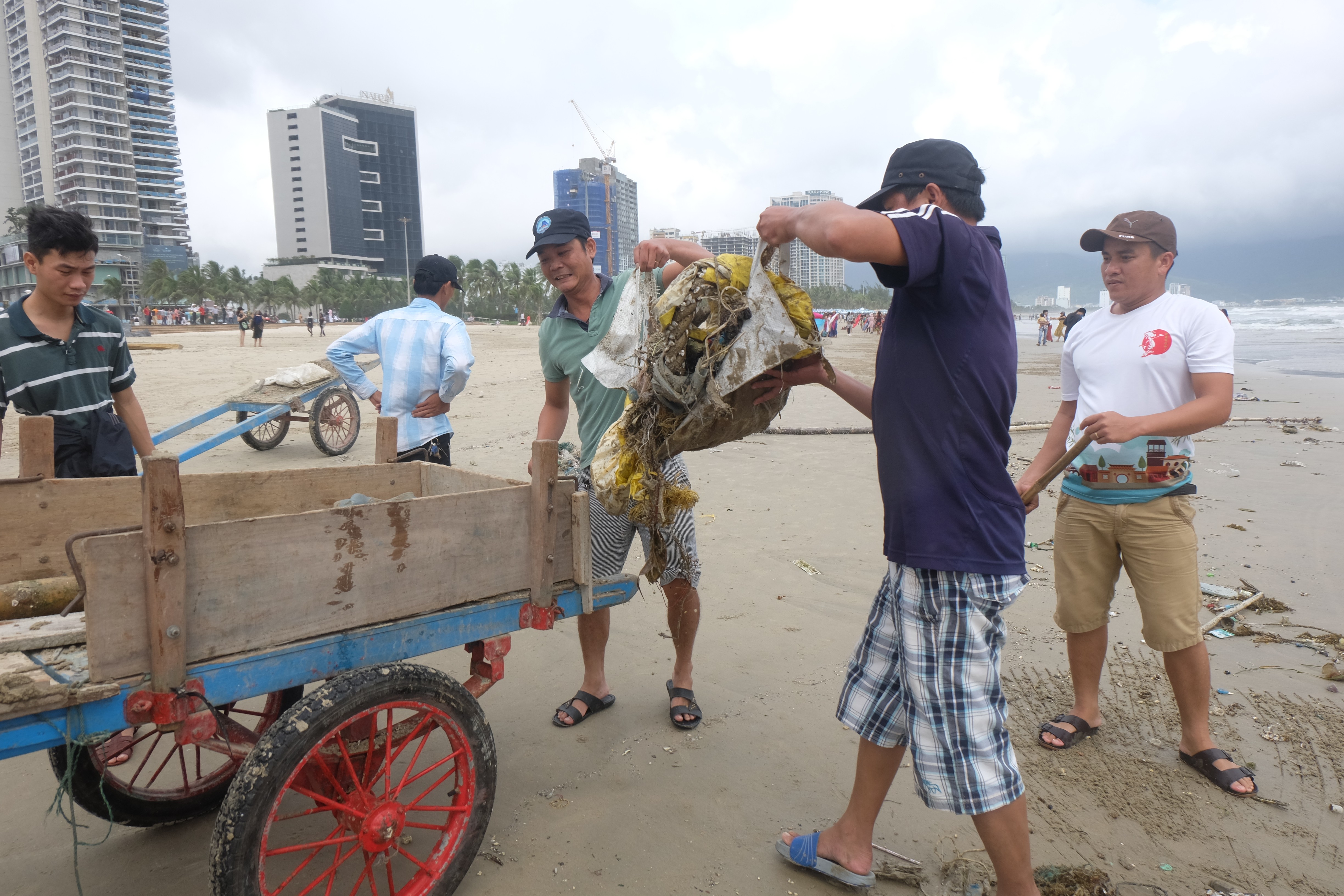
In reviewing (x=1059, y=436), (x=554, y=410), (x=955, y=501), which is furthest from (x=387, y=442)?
(x=1059, y=436)

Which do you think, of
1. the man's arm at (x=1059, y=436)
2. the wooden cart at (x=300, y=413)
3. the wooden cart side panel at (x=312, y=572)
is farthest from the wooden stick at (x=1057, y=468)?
the wooden cart at (x=300, y=413)

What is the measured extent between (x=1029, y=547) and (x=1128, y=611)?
116 cm

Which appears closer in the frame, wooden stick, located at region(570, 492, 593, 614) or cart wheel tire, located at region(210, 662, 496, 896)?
cart wheel tire, located at region(210, 662, 496, 896)

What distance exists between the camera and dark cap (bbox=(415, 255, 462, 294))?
→ 14.1ft

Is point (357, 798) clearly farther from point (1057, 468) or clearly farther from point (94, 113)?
point (94, 113)

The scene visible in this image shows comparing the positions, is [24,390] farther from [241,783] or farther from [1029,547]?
[1029,547]

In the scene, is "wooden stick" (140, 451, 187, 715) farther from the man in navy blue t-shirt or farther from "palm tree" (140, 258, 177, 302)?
"palm tree" (140, 258, 177, 302)

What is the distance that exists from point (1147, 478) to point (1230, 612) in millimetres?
2129

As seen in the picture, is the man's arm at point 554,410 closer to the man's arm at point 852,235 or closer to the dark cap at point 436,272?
the dark cap at point 436,272

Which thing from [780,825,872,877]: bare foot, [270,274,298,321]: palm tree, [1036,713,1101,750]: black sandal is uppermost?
[270,274,298,321]: palm tree

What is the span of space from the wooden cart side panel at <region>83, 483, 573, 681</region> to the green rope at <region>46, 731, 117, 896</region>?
0.41 feet

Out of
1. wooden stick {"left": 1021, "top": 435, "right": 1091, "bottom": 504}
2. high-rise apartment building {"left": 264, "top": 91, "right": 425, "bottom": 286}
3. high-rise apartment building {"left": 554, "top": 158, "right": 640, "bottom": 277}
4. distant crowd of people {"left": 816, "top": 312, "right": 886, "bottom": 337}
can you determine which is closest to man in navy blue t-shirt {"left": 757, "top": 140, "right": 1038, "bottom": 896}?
wooden stick {"left": 1021, "top": 435, "right": 1091, "bottom": 504}

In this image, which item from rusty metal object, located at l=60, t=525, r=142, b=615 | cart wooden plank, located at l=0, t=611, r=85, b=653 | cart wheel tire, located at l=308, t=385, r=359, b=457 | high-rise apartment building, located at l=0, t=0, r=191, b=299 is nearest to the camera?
rusty metal object, located at l=60, t=525, r=142, b=615

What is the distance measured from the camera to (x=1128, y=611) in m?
4.40
